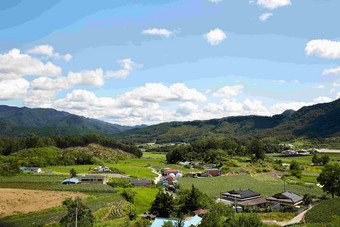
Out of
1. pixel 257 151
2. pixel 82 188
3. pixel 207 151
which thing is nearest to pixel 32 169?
pixel 82 188

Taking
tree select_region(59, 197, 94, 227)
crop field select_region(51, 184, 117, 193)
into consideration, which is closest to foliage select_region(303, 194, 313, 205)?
tree select_region(59, 197, 94, 227)

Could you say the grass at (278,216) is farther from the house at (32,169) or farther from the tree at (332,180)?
the house at (32,169)

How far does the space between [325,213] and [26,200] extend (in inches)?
2013

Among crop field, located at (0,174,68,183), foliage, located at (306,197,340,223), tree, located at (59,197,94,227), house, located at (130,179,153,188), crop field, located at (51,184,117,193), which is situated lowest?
house, located at (130,179,153,188)

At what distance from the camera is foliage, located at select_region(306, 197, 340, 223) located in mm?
33306

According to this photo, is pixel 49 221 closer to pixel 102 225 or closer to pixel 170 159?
pixel 102 225

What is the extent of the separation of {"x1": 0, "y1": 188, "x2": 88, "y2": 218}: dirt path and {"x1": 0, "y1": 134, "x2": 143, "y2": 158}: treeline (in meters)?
71.4

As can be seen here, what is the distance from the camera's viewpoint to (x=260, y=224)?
27828 mm

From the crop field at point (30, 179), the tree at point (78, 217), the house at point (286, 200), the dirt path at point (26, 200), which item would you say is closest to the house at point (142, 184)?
the dirt path at point (26, 200)

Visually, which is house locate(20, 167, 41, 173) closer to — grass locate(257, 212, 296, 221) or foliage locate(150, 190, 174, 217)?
foliage locate(150, 190, 174, 217)

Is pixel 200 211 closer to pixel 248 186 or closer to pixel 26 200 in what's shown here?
pixel 248 186

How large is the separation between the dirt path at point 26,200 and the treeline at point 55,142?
7142 cm

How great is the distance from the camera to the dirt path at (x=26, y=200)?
40.9 meters

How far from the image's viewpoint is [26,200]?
4641 centimetres
